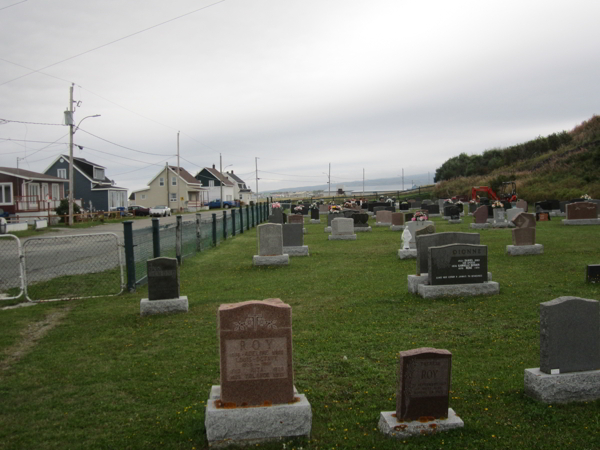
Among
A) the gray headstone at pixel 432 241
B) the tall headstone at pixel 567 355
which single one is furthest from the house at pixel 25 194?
the tall headstone at pixel 567 355

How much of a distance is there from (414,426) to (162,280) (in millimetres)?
6562

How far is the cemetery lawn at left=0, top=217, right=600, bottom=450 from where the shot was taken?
5.12 m

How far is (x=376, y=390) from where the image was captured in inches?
240

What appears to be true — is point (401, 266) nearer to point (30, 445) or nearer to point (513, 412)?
point (513, 412)

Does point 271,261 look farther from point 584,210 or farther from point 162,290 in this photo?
point 584,210

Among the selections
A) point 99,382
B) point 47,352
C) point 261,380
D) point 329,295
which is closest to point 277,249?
point 329,295

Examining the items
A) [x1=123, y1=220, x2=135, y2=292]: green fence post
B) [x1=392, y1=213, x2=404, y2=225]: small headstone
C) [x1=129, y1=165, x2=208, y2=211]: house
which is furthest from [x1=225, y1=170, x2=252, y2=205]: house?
[x1=123, y1=220, x2=135, y2=292]: green fence post

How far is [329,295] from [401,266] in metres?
4.19

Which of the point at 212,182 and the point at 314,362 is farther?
the point at 212,182

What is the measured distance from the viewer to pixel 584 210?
82.9 feet

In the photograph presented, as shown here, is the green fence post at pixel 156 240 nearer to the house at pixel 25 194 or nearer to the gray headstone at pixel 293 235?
the gray headstone at pixel 293 235

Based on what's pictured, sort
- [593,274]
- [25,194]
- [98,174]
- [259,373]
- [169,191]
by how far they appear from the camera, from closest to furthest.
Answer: [259,373] < [593,274] < [25,194] < [98,174] < [169,191]

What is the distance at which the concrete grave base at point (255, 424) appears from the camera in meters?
4.93

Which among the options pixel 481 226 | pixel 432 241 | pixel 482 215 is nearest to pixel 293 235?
pixel 432 241
